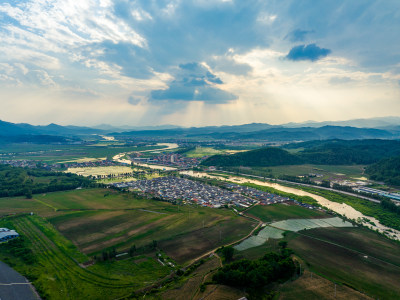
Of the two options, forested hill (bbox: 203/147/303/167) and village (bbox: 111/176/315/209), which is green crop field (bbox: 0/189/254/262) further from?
forested hill (bbox: 203/147/303/167)

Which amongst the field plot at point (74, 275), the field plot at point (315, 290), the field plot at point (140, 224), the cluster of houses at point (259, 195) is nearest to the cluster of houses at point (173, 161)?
the cluster of houses at point (259, 195)

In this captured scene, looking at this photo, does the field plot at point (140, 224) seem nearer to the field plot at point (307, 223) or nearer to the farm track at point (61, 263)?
the farm track at point (61, 263)

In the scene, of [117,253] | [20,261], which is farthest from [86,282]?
[20,261]

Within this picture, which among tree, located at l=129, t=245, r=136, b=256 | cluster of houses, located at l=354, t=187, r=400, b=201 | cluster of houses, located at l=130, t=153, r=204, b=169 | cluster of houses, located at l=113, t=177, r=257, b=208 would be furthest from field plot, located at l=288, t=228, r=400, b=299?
cluster of houses, located at l=130, t=153, r=204, b=169

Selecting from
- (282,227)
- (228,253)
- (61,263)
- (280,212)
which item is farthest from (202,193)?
(61,263)

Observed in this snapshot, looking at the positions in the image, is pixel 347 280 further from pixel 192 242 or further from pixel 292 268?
pixel 192 242

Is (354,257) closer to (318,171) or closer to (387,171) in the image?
(387,171)
